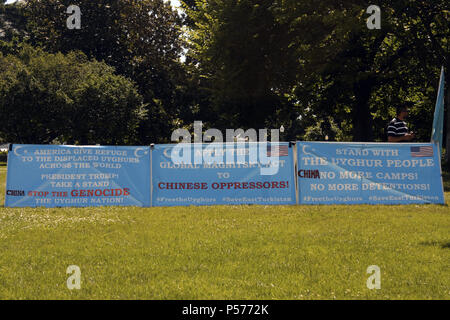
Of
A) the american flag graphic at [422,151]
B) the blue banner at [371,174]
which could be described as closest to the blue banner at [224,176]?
the blue banner at [371,174]

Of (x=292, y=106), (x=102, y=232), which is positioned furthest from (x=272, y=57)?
(x=102, y=232)

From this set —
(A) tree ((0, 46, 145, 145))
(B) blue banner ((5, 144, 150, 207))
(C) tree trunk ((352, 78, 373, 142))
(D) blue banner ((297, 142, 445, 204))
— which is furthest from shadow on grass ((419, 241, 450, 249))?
(A) tree ((0, 46, 145, 145))

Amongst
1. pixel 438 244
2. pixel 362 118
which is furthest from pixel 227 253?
pixel 362 118

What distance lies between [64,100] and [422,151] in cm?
3094

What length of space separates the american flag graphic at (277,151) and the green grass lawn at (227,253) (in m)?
1.76

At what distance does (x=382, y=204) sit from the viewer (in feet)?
36.6

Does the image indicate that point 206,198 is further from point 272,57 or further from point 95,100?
point 95,100

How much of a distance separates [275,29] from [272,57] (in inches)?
59.3

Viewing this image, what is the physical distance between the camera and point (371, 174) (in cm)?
1127

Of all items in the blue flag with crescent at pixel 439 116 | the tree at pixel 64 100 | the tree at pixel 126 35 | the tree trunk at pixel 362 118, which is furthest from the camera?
the tree at pixel 126 35

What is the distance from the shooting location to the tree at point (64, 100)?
119 feet

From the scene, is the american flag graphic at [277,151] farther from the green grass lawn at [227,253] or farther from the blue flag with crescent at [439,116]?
the blue flag with crescent at [439,116]

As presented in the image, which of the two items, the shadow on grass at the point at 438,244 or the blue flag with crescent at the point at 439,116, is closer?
the shadow on grass at the point at 438,244

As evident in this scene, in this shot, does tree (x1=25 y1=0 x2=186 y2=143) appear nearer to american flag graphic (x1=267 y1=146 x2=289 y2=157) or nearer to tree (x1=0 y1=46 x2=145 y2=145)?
tree (x1=0 y1=46 x2=145 y2=145)
